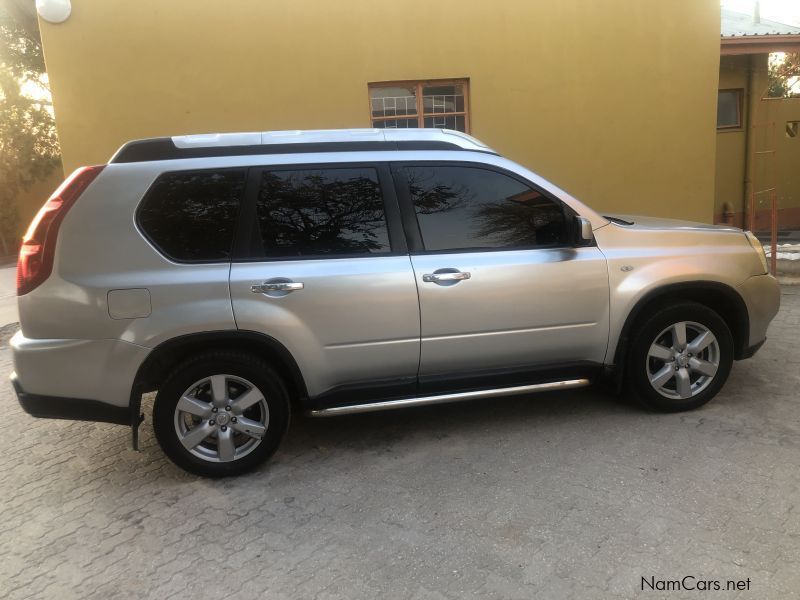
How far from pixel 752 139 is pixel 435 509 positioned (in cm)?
1215

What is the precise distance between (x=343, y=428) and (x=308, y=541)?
1211 millimetres

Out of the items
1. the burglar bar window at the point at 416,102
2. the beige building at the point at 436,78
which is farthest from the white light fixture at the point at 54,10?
the burglar bar window at the point at 416,102

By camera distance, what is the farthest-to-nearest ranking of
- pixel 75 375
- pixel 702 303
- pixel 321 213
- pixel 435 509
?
pixel 702 303 < pixel 321 213 < pixel 75 375 < pixel 435 509

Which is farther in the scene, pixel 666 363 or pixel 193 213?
pixel 666 363

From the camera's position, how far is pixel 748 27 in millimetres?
10719

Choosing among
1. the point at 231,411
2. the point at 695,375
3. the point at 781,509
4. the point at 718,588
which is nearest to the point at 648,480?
the point at 781,509

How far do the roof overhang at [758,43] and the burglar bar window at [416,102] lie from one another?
17.4 feet

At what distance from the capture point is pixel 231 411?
10.4ft

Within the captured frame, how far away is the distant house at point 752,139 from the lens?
11.2m

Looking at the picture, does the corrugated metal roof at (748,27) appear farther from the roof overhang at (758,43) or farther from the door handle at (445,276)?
the door handle at (445,276)

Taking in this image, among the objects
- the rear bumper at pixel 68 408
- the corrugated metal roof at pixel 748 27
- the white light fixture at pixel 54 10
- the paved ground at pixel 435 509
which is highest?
the corrugated metal roof at pixel 748 27

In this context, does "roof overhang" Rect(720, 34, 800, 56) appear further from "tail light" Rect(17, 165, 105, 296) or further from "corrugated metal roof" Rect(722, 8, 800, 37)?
→ "tail light" Rect(17, 165, 105, 296)

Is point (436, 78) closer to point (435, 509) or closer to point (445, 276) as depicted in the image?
point (445, 276)

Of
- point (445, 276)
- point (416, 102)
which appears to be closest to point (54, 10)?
point (416, 102)
